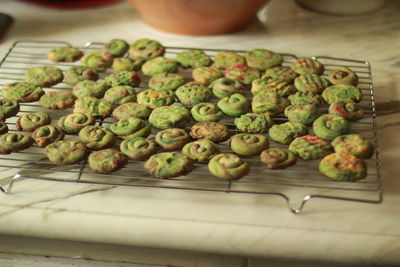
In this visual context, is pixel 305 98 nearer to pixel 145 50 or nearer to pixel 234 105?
pixel 234 105

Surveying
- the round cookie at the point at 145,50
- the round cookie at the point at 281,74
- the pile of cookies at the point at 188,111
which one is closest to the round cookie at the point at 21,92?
the pile of cookies at the point at 188,111

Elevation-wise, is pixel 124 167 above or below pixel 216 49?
below

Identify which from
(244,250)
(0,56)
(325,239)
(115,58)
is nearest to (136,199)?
(244,250)

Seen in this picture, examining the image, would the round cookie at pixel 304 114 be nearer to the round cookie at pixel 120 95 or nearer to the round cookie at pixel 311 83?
the round cookie at pixel 311 83

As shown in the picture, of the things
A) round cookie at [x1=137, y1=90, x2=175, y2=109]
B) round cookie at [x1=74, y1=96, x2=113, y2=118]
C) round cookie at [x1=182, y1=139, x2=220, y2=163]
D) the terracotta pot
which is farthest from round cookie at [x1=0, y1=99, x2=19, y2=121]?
the terracotta pot

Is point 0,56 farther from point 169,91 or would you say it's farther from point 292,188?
point 292,188

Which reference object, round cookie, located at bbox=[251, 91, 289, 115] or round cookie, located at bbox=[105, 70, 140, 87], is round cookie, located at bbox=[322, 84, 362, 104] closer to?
round cookie, located at bbox=[251, 91, 289, 115]
